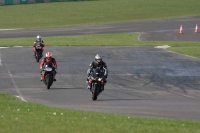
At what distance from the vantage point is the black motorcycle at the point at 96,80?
21641mm

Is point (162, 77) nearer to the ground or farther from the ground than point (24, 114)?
nearer to the ground

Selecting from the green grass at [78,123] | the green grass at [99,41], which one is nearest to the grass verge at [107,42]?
the green grass at [99,41]

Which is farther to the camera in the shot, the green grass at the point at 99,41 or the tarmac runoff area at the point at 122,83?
the green grass at the point at 99,41

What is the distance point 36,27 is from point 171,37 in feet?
59.7

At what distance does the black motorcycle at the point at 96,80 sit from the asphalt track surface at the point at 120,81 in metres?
0.33

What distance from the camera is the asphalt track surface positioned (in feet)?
64.8

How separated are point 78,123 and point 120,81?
43.9 ft

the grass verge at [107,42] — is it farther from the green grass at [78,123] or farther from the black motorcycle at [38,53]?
the green grass at [78,123]

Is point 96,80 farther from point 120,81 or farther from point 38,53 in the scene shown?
point 38,53

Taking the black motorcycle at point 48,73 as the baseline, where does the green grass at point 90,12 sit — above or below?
below

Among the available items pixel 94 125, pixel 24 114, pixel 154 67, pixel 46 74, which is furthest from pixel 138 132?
pixel 154 67


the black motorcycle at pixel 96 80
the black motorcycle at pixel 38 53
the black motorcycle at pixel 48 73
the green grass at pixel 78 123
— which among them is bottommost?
the black motorcycle at pixel 38 53

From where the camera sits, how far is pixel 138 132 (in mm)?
12414

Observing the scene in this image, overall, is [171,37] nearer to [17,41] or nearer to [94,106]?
[17,41]
